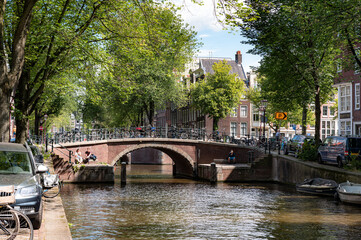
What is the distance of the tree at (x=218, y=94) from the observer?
49688 millimetres

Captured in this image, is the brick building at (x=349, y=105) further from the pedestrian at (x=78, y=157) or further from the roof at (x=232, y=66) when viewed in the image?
the roof at (x=232, y=66)

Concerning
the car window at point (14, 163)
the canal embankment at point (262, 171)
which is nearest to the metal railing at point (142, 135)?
the canal embankment at point (262, 171)

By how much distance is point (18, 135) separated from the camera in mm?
18672

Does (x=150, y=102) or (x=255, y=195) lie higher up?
(x=150, y=102)

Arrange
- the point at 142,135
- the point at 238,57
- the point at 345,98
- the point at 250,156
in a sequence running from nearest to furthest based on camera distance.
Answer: the point at 345,98
the point at 250,156
the point at 142,135
the point at 238,57

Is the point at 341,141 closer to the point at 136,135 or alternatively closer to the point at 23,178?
the point at 136,135

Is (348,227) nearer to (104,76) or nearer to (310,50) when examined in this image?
(104,76)

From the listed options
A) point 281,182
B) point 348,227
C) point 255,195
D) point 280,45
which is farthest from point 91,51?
point 281,182

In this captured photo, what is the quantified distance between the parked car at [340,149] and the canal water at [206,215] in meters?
2.86

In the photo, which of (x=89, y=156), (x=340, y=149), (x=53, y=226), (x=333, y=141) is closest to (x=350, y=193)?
(x=340, y=149)

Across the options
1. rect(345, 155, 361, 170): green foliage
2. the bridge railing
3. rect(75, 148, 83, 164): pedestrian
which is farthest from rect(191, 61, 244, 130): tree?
rect(345, 155, 361, 170): green foliage

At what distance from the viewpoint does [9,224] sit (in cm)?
699

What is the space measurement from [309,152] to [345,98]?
11.0m

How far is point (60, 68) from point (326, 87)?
57.5ft
